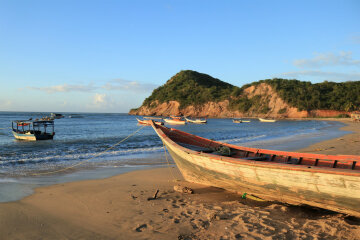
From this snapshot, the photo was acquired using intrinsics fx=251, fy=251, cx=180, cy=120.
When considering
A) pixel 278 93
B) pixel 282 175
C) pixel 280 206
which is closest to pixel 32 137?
pixel 280 206

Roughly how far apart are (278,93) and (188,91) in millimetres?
40831

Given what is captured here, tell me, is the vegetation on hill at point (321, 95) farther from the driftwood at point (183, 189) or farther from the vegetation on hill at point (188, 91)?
the driftwood at point (183, 189)

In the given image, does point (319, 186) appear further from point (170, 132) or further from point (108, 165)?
point (108, 165)

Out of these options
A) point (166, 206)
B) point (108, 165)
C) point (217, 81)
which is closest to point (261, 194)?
point (166, 206)

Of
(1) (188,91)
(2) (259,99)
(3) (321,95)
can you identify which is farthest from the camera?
(1) (188,91)

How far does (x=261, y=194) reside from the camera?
654 cm

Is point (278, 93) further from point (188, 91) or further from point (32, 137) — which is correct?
point (32, 137)

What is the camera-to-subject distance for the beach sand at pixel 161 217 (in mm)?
4824

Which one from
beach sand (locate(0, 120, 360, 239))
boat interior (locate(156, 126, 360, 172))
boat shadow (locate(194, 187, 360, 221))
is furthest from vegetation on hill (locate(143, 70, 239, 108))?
beach sand (locate(0, 120, 360, 239))

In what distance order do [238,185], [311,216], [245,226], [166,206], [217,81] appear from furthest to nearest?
[217,81]
[238,185]
[166,206]
[311,216]
[245,226]

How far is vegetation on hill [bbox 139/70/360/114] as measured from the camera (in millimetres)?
91062

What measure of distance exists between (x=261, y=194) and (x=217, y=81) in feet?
492

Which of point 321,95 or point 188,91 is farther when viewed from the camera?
point 188,91

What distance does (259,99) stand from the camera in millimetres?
103938
